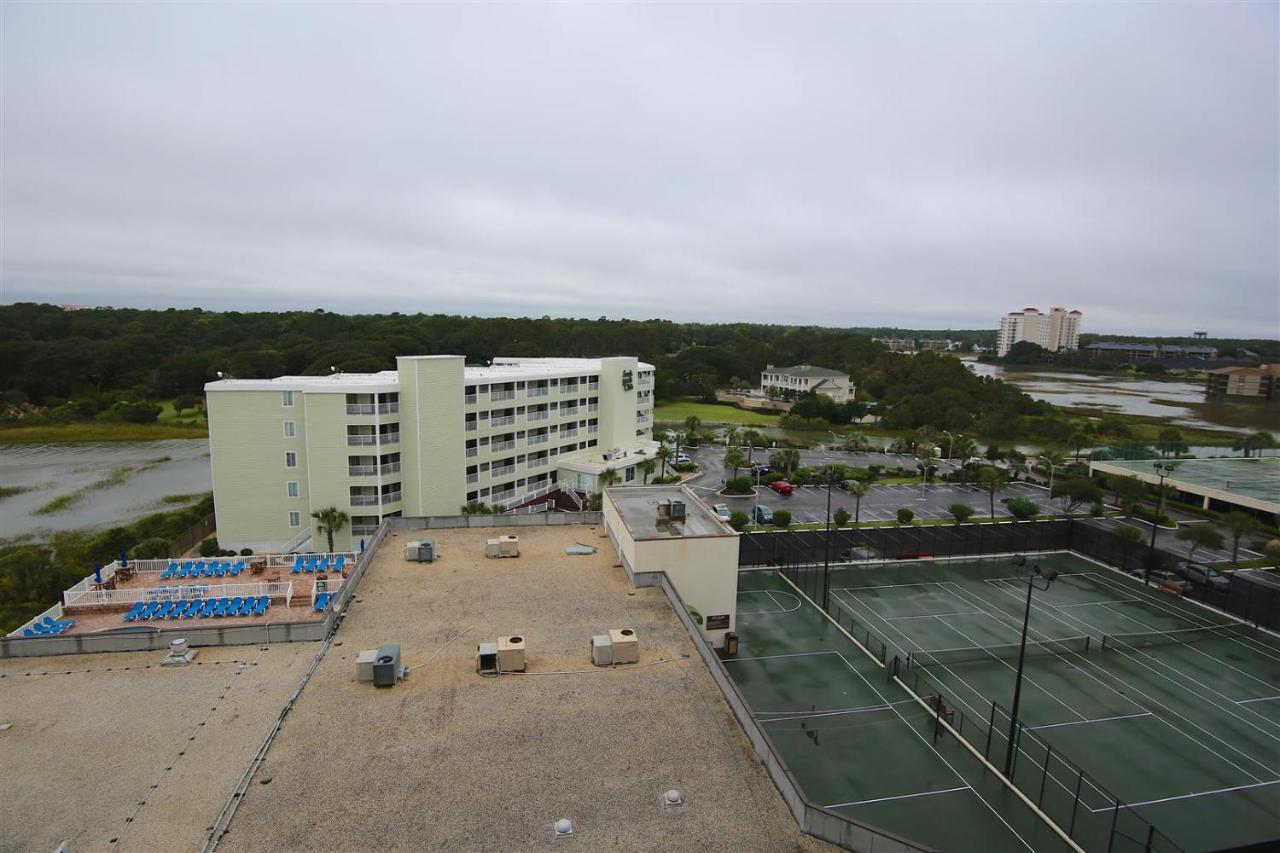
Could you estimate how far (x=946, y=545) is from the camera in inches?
1329

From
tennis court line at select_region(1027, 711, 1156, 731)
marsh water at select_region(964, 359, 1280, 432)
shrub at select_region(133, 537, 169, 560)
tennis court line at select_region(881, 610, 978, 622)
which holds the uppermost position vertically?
marsh water at select_region(964, 359, 1280, 432)

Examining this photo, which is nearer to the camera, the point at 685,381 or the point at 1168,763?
the point at 1168,763

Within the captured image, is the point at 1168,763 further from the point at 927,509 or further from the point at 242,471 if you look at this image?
the point at 242,471

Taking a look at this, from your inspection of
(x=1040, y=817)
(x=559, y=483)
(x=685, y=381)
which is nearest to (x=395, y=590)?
(x=1040, y=817)

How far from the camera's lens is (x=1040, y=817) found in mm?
15109

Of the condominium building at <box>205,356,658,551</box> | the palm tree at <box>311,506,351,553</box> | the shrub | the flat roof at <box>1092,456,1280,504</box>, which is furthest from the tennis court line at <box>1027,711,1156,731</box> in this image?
the shrub

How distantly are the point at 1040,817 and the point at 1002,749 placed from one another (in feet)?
8.34

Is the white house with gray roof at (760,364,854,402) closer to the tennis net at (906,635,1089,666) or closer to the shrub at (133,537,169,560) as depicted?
the tennis net at (906,635,1089,666)

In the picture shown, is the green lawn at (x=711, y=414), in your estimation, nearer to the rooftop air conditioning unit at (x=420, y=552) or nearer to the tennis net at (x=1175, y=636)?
the tennis net at (x=1175, y=636)

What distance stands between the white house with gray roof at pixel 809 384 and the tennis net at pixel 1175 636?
6332 cm

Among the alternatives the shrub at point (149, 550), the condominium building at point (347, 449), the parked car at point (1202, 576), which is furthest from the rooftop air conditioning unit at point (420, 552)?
the parked car at point (1202, 576)

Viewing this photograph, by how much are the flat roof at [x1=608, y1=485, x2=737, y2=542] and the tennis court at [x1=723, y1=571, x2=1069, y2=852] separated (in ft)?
15.4

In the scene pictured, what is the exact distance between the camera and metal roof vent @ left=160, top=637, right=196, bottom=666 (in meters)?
13.6

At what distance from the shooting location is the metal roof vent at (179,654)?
13.6 m
